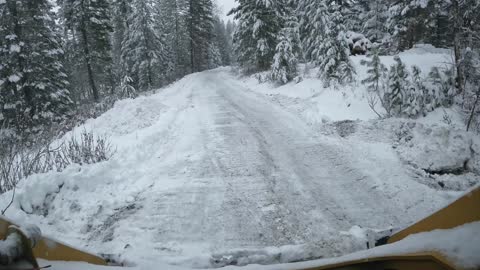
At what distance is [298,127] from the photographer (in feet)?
28.0

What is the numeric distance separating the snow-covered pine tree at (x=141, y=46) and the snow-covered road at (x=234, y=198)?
2708cm

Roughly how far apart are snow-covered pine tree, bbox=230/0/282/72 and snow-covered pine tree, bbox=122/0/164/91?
38.1 ft

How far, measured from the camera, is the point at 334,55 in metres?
12.8

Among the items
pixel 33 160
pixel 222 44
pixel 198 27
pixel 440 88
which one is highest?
pixel 222 44

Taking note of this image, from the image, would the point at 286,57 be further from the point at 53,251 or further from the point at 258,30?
the point at 53,251

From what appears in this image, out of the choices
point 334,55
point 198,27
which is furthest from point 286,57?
point 198,27

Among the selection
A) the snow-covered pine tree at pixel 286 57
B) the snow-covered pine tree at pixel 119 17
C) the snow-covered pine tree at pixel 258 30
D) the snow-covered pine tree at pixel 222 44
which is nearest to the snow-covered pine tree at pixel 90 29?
the snow-covered pine tree at pixel 119 17

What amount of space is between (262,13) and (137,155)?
1870cm

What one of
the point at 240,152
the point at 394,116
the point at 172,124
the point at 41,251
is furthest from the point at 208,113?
the point at 41,251

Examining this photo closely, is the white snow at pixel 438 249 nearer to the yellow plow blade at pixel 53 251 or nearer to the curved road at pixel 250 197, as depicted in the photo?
the yellow plow blade at pixel 53 251

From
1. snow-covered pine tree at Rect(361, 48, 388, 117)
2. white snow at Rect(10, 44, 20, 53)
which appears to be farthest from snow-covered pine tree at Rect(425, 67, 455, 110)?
white snow at Rect(10, 44, 20, 53)

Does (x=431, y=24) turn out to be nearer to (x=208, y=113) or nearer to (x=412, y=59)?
(x=412, y=59)

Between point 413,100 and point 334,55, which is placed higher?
point 334,55

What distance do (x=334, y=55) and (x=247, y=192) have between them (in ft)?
31.0
